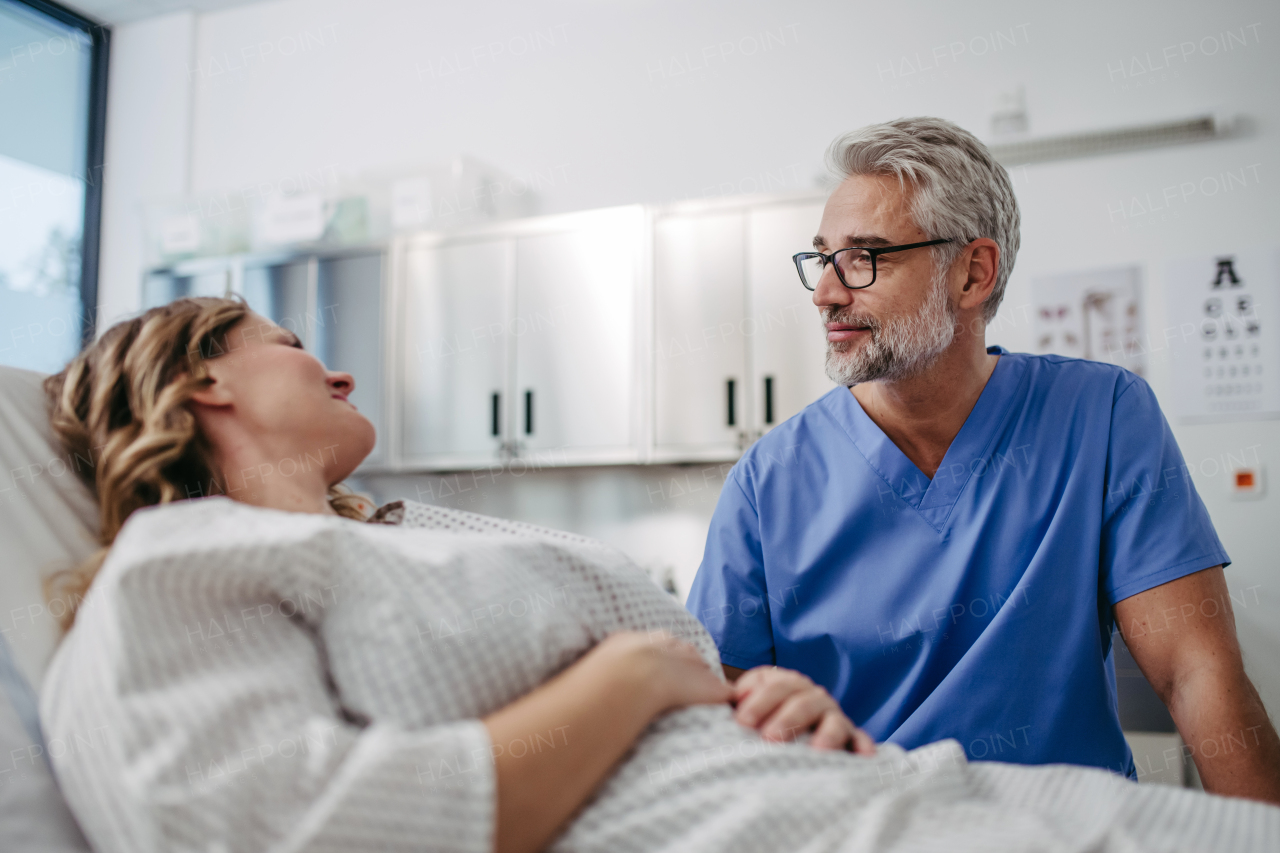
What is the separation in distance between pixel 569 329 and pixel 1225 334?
189 centimetres

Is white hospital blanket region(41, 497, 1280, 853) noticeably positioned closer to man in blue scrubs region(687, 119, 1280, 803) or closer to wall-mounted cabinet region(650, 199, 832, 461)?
man in blue scrubs region(687, 119, 1280, 803)

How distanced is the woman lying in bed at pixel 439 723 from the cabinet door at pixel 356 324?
89.5 inches

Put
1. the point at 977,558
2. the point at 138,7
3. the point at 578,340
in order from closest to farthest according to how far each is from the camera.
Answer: the point at 977,558 < the point at 578,340 < the point at 138,7

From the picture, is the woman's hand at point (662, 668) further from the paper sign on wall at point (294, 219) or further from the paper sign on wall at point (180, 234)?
the paper sign on wall at point (180, 234)

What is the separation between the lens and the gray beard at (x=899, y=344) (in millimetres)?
1354

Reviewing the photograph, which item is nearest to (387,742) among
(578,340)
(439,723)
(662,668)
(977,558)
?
(439,723)

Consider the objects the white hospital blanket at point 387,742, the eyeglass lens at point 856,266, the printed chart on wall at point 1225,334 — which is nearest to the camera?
the white hospital blanket at point 387,742

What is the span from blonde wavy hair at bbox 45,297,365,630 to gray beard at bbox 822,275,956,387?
0.85 metres

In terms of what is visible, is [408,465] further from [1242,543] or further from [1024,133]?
[1242,543]

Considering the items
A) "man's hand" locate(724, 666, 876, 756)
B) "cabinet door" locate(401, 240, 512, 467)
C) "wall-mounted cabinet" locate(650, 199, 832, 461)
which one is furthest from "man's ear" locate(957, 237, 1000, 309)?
"cabinet door" locate(401, 240, 512, 467)

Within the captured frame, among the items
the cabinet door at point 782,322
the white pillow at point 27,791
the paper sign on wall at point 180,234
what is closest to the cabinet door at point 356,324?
the paper sign on wall at point 180,234

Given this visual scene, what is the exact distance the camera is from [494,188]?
3268mm

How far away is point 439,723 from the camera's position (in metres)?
0.71

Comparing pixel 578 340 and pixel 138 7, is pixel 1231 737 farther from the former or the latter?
pixel 138 7
